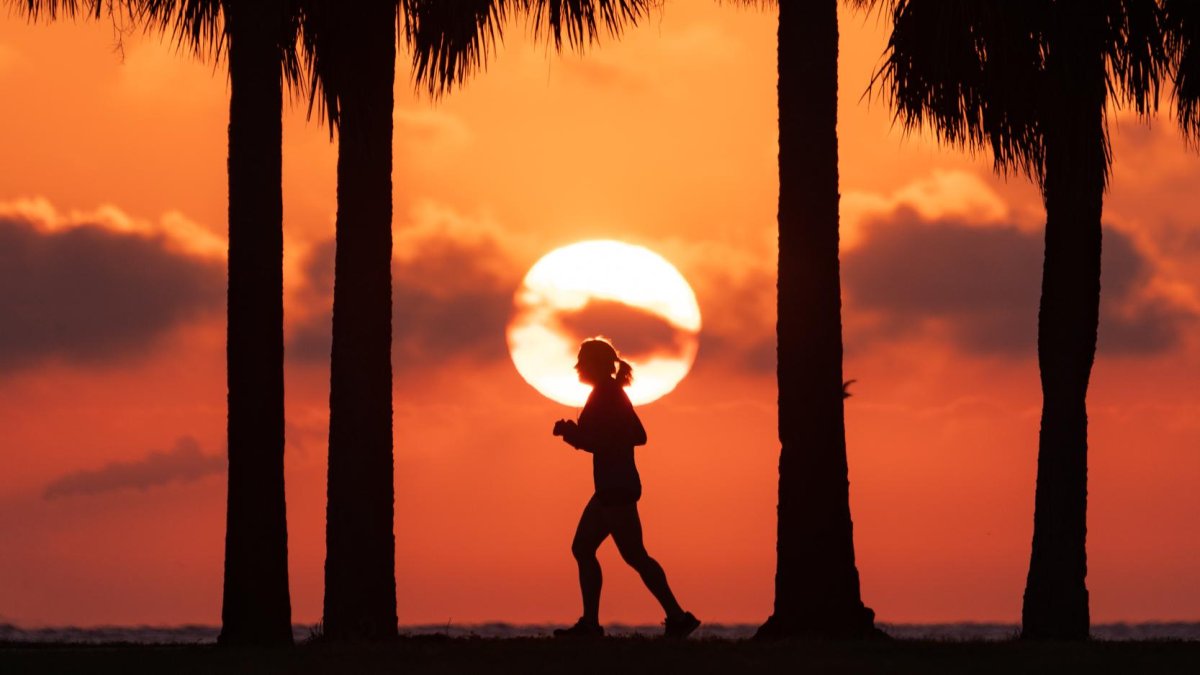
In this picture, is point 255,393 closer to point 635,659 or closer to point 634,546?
point 634,546

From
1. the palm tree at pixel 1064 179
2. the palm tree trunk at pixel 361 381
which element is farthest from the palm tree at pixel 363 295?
the palm tree at pixel 1064 179

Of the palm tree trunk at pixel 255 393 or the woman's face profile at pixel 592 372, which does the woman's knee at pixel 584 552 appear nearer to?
the woman's face profile at pixel 592 372

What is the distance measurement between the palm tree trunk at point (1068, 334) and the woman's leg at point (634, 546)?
166 inches

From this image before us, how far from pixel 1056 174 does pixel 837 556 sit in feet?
14.8

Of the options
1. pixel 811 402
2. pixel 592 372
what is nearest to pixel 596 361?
pixel 592 372

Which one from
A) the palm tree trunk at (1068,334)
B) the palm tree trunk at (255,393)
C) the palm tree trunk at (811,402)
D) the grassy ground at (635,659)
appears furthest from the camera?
the palm tree trunk at (1068,334)

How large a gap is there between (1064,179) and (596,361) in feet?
16.7

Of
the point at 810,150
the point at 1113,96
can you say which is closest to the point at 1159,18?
the point at 1113,96

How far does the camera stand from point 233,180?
1285cm

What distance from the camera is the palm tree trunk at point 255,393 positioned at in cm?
1256

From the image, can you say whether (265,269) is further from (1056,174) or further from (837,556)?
(1056,174)

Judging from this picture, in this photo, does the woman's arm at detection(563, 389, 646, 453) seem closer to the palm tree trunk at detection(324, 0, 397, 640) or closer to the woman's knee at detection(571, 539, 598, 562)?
the woman's knee at detection(571, 539, 598, 562)

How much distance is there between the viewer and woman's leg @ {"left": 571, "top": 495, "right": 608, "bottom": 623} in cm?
1348

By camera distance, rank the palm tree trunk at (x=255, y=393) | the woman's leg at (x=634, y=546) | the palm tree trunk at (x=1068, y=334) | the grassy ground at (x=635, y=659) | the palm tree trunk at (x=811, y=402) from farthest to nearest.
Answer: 1. the palm tree trunk at (x=1068, y=334)
2. the palm tree trunk at (x=811, y=402)
3. the woman's leg at (x=634, y=546)
4. the palm tree trunk at (x=255, y=393)
5. the grassy ground at (x=635, y=659)
